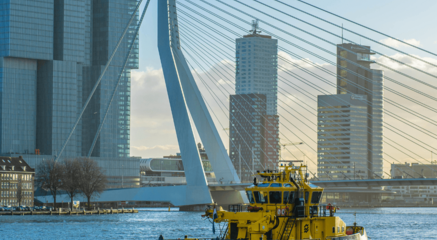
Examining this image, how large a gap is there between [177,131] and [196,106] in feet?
14.2

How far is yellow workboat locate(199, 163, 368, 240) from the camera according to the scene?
2770cm

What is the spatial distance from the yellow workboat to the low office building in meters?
120

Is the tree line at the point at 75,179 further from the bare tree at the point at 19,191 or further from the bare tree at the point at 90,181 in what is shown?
the bare tree at the point at 19,191

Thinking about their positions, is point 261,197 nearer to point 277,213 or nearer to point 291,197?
point 277,213

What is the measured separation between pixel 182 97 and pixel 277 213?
62.1 meters

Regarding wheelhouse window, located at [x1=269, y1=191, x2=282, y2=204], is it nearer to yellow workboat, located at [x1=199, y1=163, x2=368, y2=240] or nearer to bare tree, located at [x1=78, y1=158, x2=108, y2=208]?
yellow workboat, located at [x1=199, y1=163, x2=368, y2=240]

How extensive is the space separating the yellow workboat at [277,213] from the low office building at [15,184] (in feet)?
393

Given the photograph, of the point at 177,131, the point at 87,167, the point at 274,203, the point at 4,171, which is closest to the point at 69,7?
the point at 4,171

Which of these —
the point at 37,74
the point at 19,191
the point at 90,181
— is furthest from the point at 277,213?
→ the point at 37,74

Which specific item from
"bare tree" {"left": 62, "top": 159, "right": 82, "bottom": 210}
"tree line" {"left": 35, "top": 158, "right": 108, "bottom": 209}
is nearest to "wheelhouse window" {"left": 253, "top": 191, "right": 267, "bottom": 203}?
"tree line" {"left": 35, "top": 158, "right": 108, "bottom": 209}

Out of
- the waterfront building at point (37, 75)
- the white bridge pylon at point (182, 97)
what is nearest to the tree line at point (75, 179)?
the white bridge pylon at point (182, 97)

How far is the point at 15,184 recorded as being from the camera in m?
144

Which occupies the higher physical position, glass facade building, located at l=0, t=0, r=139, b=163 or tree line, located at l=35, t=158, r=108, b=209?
glass facade building, located at l=0, t=0, r=139, b=163

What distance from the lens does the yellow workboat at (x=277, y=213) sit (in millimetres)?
27703
